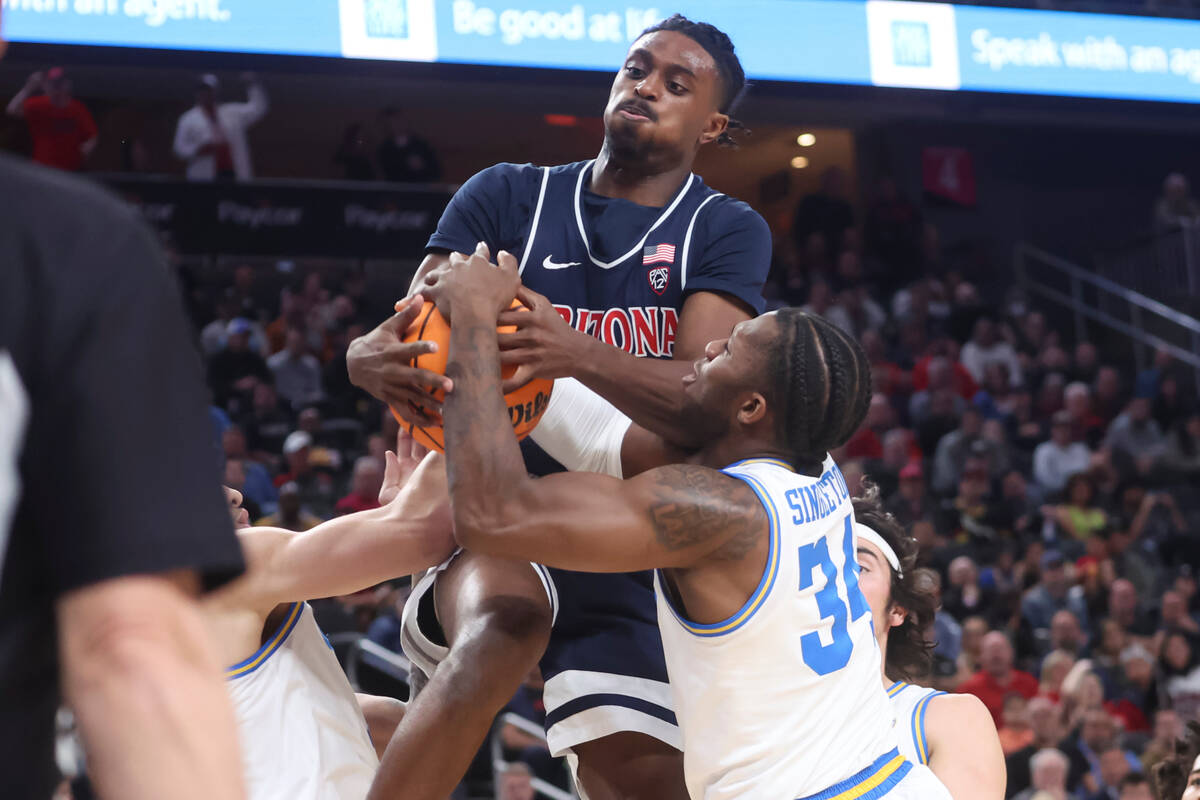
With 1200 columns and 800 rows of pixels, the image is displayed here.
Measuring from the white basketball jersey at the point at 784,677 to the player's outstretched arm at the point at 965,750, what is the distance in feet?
1.19

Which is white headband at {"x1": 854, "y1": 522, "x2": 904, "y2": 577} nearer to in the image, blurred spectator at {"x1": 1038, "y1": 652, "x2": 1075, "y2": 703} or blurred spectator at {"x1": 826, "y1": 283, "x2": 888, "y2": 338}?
blurred spectator at {"x1": 1038, "y1": 652, "x2": 1075, "y2": 703}

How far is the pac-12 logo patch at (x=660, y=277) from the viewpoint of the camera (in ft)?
11.1

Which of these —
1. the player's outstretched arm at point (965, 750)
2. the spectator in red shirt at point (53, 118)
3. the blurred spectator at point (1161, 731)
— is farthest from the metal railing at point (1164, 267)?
the player's outstretched arm at point (965, 750)

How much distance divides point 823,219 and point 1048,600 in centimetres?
660

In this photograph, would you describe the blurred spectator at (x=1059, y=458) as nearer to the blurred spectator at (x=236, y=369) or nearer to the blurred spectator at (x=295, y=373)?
the blurred spectator at (x=295, y=373)

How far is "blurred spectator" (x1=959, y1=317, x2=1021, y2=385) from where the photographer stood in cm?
1366

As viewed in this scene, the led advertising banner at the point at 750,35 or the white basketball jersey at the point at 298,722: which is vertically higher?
the led advertising banner at the point at 750,35

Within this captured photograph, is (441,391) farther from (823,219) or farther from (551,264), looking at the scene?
(823,219)

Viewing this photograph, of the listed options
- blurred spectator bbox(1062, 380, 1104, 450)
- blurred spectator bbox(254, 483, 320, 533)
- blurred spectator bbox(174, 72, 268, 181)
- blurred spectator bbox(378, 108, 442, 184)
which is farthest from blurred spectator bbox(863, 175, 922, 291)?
blurred spectator bbox(254, 483, 320, 533)

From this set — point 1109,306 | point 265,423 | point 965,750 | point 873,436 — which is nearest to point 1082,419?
point 873,436

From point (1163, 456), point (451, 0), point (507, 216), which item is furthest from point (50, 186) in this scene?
point (1163, 456)

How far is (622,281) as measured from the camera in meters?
3.40

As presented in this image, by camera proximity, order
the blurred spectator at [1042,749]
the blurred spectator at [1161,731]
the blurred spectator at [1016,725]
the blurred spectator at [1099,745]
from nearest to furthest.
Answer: the blurred spectator at [1042,749]
the blurred spectator at [1016,725]
the blurred spectator at [1099,745]
the blurred spectator at [1161,731]

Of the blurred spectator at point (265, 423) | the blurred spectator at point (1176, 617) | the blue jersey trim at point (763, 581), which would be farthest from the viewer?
the blurred spectator at point (265, 423)
